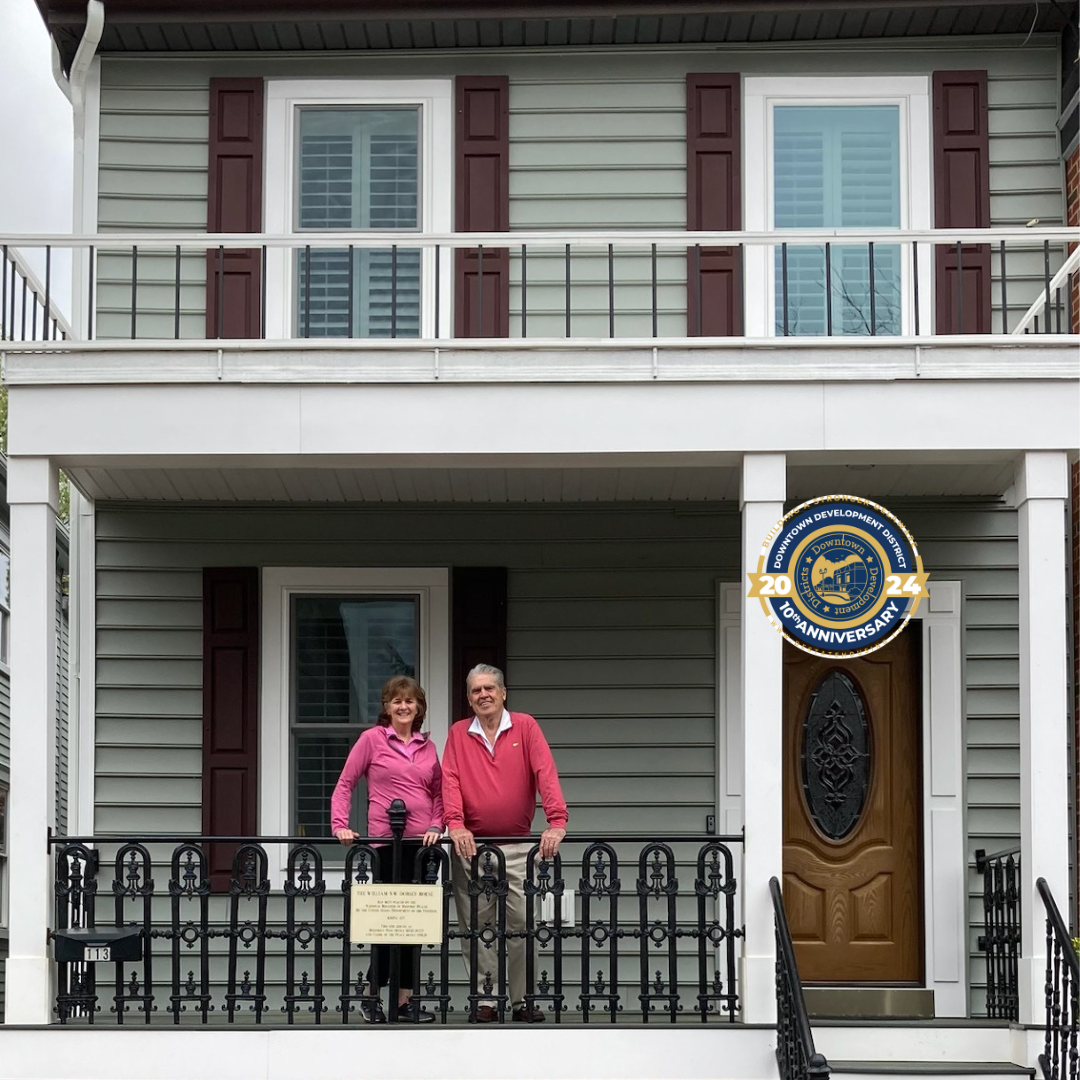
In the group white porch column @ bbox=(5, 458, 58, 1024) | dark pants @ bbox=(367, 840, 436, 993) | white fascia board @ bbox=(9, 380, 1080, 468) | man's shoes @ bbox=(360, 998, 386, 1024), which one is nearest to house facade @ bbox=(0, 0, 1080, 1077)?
white fascia board @ bbox=(9, 380, 1080, 468)

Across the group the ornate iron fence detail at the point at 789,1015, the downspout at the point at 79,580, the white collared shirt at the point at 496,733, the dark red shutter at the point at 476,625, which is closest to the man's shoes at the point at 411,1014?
the white collared shirt at the point at 496,733

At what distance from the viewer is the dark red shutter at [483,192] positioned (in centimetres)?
1064

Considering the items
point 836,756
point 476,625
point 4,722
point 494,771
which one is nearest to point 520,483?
point 476,625

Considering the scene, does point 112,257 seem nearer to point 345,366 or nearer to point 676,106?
point 345,366

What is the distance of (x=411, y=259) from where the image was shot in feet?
35.3

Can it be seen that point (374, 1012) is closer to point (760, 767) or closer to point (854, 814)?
point (760, 767)

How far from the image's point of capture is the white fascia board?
8633mm

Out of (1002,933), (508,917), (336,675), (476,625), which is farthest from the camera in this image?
(336,675)

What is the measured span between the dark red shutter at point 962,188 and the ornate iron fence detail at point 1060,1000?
379cm

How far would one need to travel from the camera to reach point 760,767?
834cm

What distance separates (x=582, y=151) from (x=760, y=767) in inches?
168

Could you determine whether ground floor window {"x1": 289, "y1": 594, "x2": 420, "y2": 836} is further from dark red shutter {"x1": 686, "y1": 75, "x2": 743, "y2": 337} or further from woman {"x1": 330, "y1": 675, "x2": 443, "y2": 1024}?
dark red shutter {"x1": 686, "y1": 75, "x2": 743, "y2": 337}

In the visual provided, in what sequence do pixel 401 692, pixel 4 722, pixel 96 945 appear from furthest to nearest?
pixel 4 722 < pixel 401 692 < pixel 96 945

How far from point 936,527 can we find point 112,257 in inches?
203
